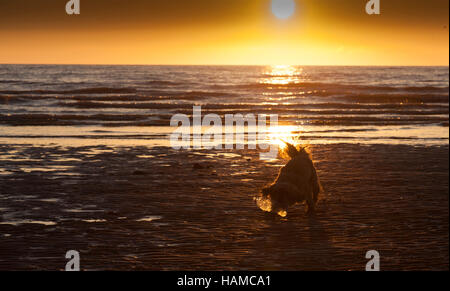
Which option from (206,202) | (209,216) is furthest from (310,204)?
(206,202)

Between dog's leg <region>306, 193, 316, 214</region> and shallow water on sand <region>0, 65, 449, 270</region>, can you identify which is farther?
dog's leg <region>306, 193, 316, 214</region>

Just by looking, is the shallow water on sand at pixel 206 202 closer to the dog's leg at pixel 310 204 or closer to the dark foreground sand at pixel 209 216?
the dark foreground sand at pixel 209 216

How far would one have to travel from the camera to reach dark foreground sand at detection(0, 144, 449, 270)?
849cm

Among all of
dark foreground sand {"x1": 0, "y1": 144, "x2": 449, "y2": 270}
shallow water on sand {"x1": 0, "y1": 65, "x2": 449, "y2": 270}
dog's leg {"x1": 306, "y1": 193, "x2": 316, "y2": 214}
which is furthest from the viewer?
dog's leg {"x1": 306, "y1": 193, "x2": 316, "y2": 214}

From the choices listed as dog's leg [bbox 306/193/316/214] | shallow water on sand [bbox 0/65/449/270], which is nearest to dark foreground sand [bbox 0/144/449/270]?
shallow water on sand [bbox 0/65/449/270]

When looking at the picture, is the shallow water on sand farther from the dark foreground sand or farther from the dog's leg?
the dog's leg

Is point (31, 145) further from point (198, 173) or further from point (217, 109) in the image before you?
point (217, 109)

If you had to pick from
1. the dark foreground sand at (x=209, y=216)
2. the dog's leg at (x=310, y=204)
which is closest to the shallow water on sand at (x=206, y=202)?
the dark foreground sand at (x=209, y=216)

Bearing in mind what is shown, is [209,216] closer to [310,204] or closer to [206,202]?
[206,202]

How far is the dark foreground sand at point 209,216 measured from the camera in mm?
8492

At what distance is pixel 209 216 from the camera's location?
1092 centimetres

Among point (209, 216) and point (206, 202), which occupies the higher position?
point (206, 202)
